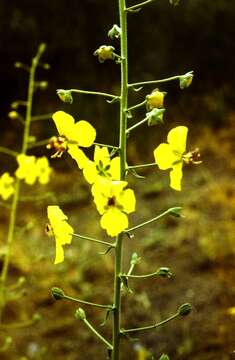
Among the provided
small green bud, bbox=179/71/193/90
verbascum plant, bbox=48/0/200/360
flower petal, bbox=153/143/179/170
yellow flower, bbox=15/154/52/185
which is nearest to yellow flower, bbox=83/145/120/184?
verbascum plant, bbox=48/0/200/360

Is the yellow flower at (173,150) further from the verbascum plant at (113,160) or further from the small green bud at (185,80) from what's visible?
the small green bud at (185,80)

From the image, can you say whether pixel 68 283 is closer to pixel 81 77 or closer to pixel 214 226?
pixel 214 226

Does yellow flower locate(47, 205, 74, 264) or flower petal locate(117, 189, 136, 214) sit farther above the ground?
flower petal locate(117, 189, 136, 214)

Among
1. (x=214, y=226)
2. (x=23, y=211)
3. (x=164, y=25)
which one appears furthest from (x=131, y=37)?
(x=214, y=226)

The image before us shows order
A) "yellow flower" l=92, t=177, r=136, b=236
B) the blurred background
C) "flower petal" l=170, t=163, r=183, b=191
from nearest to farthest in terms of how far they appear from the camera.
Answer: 1. "yellow flower" l=92, t=177, r=136, b=236
2. "flower petal" l=170, t=163, r=183, b=191
3. the blurred background

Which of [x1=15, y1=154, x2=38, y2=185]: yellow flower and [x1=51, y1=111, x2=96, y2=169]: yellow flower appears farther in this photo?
[x1=15, y1=154, x2=38, y2=185]: yellow flower

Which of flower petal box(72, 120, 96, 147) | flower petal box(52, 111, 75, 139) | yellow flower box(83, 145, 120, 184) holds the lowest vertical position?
yellow flower box(83, 145, 120, 184)

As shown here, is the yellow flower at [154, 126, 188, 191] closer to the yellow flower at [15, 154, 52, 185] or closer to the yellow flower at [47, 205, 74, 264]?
the yellow flower at [47, 205, 74, 264]

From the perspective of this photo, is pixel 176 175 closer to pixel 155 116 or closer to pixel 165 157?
pixel 165 157
